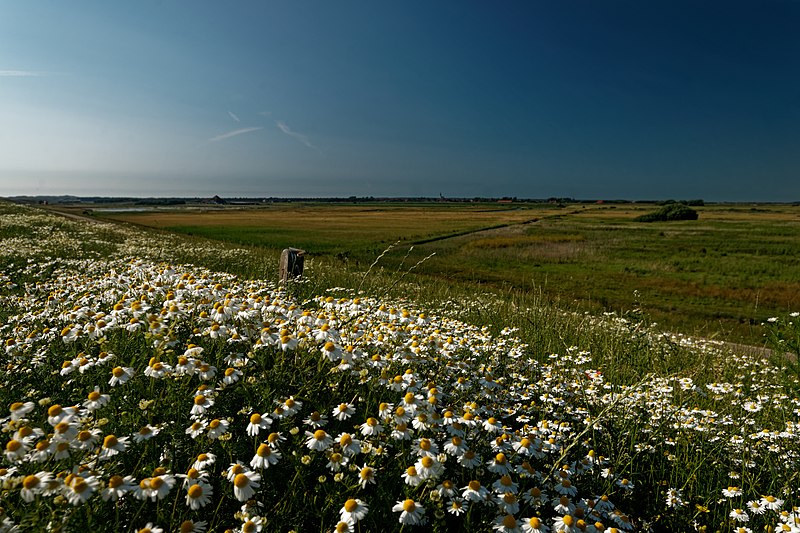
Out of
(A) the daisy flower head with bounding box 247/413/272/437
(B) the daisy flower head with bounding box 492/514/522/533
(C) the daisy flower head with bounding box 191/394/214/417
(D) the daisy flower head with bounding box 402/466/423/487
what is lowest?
(B) the daisy flower head with bounding box 492/514/522/533

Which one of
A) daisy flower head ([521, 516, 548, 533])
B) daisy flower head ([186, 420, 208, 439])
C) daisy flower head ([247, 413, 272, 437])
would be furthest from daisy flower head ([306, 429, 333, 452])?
daisy flower head ([521, 516, 548, 533])

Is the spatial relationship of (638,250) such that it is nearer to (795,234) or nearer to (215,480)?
(795,234)

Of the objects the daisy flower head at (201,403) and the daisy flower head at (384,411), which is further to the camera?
the daisy flower head at (384,411)

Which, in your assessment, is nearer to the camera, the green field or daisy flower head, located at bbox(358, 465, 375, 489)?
daisy flower head, located at bbox(358, 465, 375, 489)

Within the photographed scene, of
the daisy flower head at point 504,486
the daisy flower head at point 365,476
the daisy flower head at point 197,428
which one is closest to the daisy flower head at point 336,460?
the daisy flower head at point 365,476

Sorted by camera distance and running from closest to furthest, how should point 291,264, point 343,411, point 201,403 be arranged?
point 201,403 < point 343,411 < point 291,264

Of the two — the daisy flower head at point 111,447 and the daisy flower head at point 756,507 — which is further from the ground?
the daisy flower head at point 111,447

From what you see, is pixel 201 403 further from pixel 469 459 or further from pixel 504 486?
pixel 504 486

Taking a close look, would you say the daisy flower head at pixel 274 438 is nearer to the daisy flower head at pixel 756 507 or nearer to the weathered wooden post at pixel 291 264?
the daisy flower head at pixel 756 507

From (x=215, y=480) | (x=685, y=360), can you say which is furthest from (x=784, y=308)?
(x=215, y=480)

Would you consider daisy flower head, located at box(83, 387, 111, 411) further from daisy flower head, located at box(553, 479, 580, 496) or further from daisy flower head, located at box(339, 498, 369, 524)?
daisy flower head, located at box(553, 479, 580, 496)

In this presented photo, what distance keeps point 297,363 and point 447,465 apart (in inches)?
56.6

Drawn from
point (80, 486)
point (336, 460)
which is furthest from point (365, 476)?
point (80, 486)

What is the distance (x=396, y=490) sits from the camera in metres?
2.58
